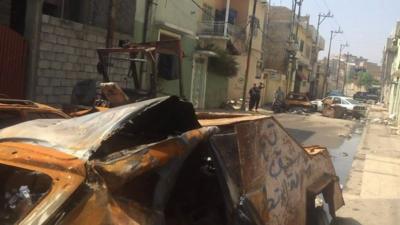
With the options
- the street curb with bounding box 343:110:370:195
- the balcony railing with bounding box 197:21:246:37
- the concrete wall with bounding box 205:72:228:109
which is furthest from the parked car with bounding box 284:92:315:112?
the street curb with bounding box 343:110:370:195

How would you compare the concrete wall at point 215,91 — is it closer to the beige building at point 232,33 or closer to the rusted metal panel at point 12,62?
the beige building at point 232,33

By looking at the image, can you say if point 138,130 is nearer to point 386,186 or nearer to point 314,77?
point 386,186

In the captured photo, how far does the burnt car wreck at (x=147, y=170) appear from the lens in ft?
8.51

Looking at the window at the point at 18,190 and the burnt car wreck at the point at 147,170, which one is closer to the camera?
the burnt car wreck at the point at 147,170

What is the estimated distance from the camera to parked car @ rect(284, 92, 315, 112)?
4034 centimetres

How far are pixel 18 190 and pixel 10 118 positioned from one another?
2660 millimetres

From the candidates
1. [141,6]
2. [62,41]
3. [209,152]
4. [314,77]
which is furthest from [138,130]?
[314,77]

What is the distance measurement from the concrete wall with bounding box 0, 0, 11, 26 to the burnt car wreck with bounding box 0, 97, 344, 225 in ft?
40.2

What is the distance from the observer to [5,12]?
15109 mm

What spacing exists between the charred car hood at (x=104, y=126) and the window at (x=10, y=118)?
2001mm

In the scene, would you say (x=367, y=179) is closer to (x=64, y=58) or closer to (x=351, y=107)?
(x=64, y=58)

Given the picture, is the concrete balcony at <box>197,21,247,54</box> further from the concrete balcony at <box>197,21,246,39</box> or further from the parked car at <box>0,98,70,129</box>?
the parked car at <box>0,98,70,129</box>

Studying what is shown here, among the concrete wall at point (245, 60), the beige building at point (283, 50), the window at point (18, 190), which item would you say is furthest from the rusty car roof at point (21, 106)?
the beige building at point (283, 50)

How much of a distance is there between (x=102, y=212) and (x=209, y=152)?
1.23 metres
